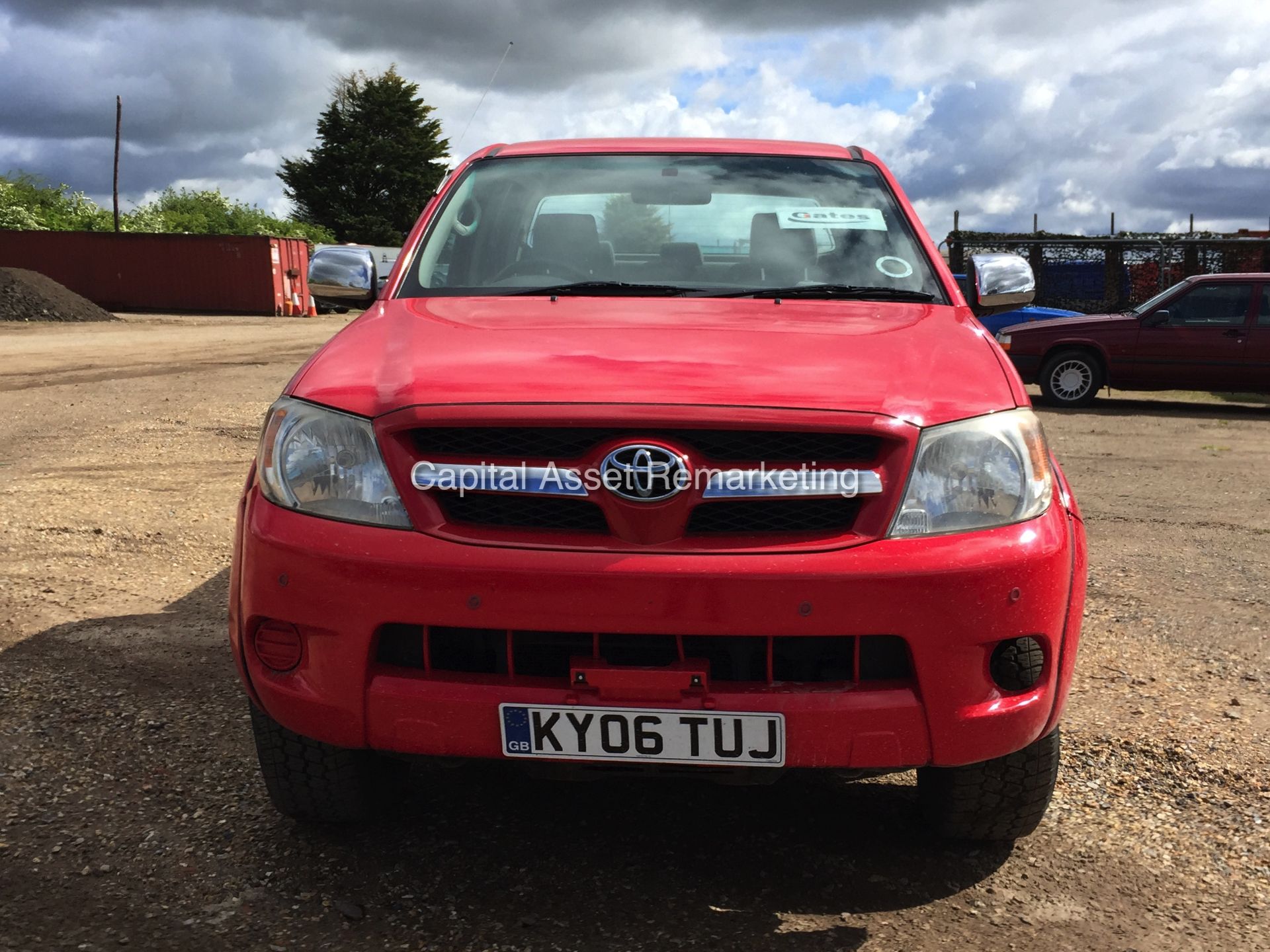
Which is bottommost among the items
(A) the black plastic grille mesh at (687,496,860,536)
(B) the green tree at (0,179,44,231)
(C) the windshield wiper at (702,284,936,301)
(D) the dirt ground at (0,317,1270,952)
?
(D) the dirt ground at (0,317,1270,952)

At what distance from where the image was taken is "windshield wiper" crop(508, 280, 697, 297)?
10.6ft

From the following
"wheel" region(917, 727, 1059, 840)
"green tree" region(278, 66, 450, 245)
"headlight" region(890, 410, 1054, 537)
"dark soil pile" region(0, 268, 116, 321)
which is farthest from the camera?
"green tree" region(278, 66, 450, 245)

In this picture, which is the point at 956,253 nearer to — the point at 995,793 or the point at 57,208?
the point at 995,793

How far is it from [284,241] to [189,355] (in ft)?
66.7

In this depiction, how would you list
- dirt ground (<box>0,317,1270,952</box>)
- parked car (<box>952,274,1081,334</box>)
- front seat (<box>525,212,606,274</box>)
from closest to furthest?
dirt ground (<box>0,317,1270,952</box>), front seat (<box>525,212,606,274</box>), parked car (<box>952,274,1081,334</box>)

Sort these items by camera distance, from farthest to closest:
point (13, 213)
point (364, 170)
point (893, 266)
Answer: point (364, 170), point (13, 213), point (893, 266)

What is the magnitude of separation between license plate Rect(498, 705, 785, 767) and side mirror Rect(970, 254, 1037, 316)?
201cm

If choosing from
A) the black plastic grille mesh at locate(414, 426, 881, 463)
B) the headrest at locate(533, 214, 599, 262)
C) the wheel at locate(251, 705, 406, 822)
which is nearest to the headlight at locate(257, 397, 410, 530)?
the black plastic grille mesh at locate(414, 426, 881, 463)

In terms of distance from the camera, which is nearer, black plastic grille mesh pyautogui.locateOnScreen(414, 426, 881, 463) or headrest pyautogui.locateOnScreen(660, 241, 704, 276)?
black plastic grille mesh pyautogui.locateOnScreen(414, 426, 881, 463)

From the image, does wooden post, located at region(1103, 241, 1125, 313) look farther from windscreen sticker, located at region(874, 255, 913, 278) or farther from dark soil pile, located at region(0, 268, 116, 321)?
dark soil pile, located at region(0, 268, 116, 321)

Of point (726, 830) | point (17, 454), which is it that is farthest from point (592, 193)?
point (17, 454)

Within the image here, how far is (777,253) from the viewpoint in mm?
3473

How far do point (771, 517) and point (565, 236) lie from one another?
5.10 ft

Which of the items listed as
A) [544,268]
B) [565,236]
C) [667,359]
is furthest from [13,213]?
[667,359]
